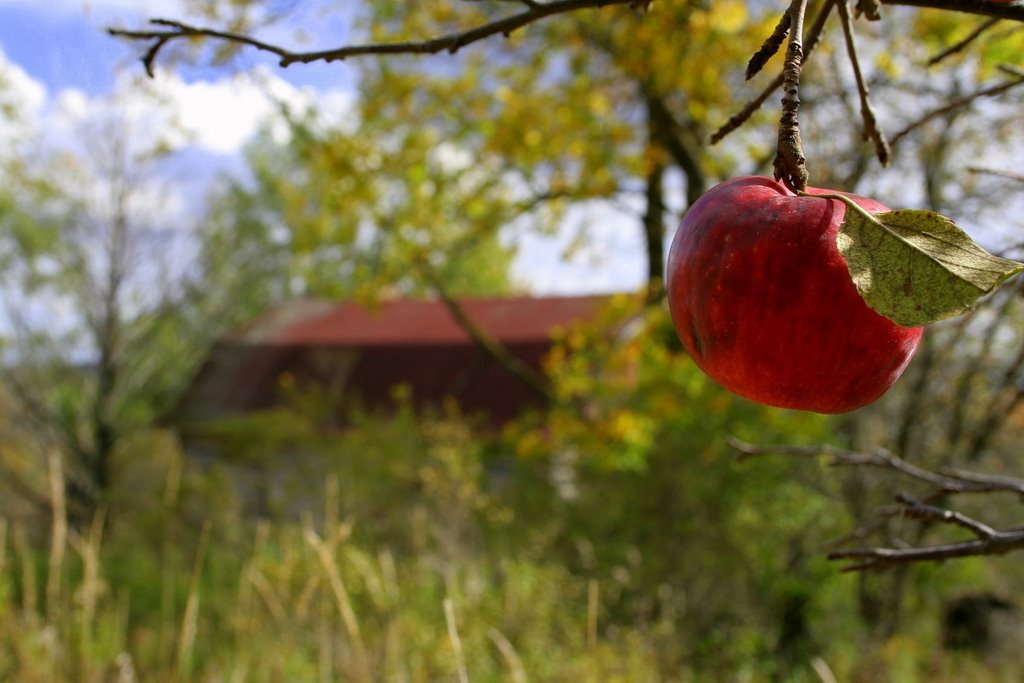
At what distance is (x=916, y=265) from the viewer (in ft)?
1.36

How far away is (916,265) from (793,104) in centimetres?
10

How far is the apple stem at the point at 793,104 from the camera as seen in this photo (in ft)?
1.46

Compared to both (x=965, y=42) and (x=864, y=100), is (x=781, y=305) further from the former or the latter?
(x=965, y=42)

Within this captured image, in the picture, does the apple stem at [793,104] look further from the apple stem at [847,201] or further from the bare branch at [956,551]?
the bare branch at [956,551]

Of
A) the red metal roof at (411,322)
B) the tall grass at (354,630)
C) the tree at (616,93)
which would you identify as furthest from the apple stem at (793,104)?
the red metal roof at (411,322)

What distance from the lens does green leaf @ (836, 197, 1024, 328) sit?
1.31ft

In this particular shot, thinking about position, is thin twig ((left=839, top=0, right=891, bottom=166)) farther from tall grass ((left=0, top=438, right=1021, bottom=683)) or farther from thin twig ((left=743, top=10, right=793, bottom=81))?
tall grass ((left=0, top=438, right=1021, bottom=683))

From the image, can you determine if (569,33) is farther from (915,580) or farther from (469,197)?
(915,580)

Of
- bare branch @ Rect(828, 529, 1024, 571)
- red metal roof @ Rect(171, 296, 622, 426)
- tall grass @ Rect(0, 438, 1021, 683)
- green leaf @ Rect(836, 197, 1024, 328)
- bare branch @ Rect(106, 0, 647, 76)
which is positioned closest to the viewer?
green leaf @ Rect(836, 197, 1024, 328)

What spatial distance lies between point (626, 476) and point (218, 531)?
4.07 metres

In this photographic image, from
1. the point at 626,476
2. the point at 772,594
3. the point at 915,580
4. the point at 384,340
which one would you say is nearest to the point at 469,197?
the point at 626,476

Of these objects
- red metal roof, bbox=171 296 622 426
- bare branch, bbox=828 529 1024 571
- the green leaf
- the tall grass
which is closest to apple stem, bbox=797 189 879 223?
the green leaf

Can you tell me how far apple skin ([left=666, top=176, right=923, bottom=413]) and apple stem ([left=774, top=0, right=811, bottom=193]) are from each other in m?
0.03

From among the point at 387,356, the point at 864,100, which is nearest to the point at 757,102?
the point at 864,100
